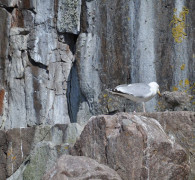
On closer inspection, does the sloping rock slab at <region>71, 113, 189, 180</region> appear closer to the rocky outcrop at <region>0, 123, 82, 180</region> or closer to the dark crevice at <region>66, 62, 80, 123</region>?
the rocky outcrop at <region>0, 123, 82, 180</region>

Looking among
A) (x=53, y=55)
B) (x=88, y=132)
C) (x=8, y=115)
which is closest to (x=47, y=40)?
(x=53, y=55)

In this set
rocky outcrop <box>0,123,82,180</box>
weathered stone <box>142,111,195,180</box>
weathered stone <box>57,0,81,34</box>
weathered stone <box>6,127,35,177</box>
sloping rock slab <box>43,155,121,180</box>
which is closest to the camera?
sloping rock slab <box>43,155,121,180</box>

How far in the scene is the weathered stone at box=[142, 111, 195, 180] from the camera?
4617 mm

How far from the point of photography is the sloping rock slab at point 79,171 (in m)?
3.93

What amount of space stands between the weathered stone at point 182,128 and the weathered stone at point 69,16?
274 centimetres

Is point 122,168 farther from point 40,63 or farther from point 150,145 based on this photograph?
point 40,63

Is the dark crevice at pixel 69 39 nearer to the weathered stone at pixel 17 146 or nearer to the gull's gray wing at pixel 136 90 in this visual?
the weathered stone at pixel 17 146

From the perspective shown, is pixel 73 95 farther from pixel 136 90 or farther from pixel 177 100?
pixel 136 90

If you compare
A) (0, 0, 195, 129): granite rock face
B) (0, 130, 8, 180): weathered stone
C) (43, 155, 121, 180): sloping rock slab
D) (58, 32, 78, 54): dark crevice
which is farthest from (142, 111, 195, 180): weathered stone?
(58, 32, 78, 54): dark crevice

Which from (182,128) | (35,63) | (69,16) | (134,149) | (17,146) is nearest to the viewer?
(134,149)

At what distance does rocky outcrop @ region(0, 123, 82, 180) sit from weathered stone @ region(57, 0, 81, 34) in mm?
1800

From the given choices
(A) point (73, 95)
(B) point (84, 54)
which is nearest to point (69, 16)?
(B) point (84, 54)

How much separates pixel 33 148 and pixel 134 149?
7.16ft

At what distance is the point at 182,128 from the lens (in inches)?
183
